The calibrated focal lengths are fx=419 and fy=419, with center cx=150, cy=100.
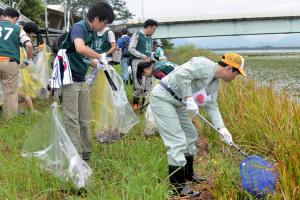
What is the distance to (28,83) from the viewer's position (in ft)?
20.7

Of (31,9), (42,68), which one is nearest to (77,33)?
(42,68)

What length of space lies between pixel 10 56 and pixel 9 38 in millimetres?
235

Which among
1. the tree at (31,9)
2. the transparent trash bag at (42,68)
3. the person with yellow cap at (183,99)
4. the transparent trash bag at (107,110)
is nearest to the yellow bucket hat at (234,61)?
the person with yellow cap at (183,99)

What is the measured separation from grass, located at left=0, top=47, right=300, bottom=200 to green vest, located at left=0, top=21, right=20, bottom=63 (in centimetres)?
87

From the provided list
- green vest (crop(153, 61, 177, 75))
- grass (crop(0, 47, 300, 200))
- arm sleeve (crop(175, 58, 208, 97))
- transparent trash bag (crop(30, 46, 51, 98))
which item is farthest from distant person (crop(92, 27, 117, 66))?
arm sleeve (crop(175, 58, 208, 97))

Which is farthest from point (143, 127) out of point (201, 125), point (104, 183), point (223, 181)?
point (223, 181)

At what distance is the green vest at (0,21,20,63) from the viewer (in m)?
5.25

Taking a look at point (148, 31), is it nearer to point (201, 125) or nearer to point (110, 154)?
point (201, 125)

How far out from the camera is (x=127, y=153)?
12.9ft

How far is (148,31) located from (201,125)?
2.09 metres

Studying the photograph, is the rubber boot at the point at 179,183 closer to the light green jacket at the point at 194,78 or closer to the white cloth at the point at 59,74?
the light green jacket at the point at 194,78

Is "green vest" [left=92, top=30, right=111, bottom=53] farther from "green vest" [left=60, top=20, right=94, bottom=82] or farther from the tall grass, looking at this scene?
"green vest" [left=60, top=20, right=94, bottom=82]

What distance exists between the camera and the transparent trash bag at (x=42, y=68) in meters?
6.51

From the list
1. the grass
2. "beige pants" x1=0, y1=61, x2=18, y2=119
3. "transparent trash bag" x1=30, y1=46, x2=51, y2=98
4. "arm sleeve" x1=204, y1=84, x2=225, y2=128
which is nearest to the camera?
the grass
